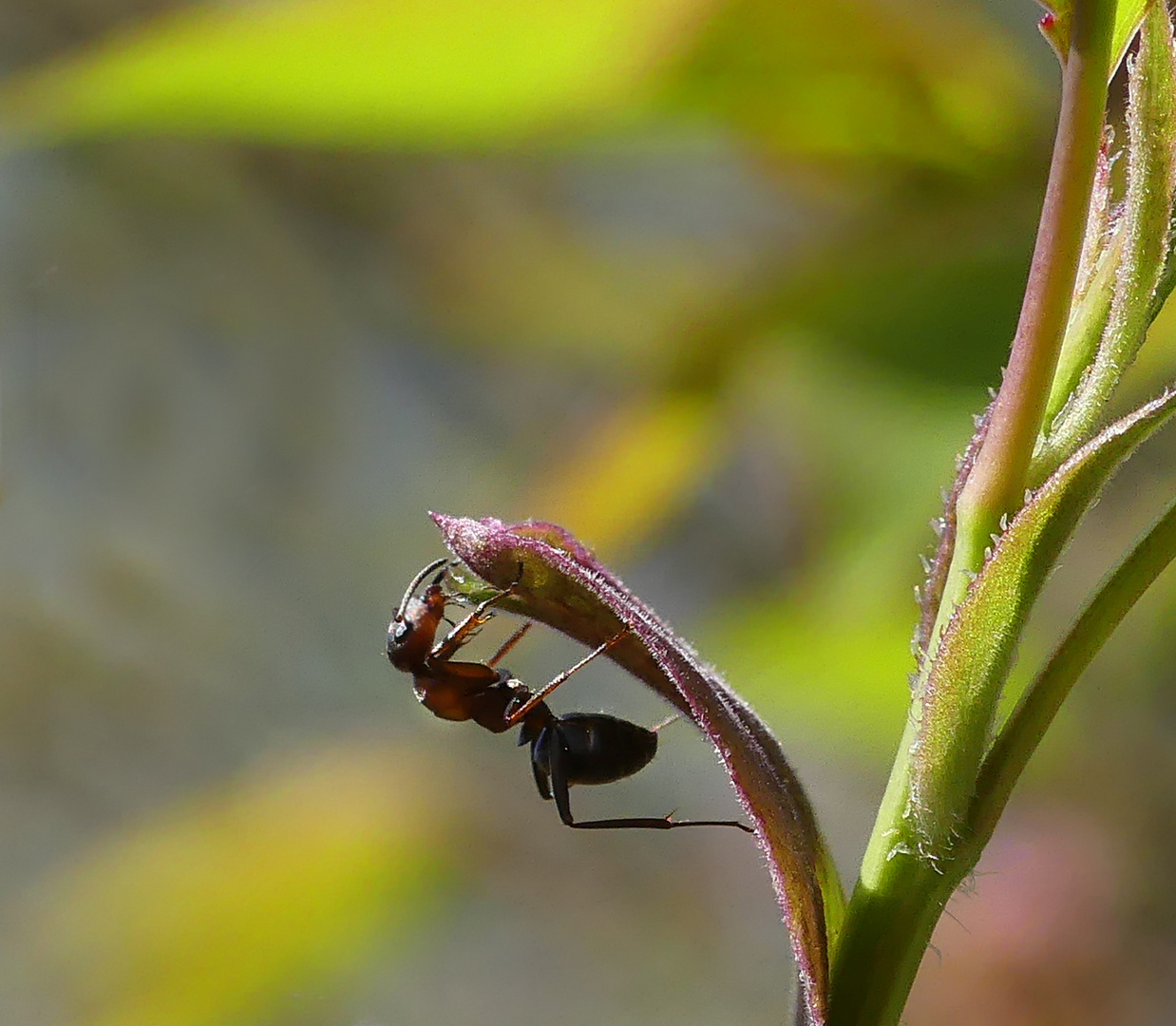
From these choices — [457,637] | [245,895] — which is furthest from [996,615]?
[245,895]

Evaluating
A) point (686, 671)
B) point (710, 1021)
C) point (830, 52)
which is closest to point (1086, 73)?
point (686, 671)

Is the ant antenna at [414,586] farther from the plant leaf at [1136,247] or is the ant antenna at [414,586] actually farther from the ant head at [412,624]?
the plant leaf at [1136,247]

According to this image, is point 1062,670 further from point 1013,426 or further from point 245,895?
point 245,895

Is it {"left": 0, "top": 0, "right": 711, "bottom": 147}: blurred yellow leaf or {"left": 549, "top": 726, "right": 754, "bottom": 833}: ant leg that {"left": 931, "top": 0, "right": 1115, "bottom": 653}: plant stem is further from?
{"left": 0, "top": 0, "right": 711, "bottom": 147}: blurred yellow leaf

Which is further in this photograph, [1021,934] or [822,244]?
[1021,934]

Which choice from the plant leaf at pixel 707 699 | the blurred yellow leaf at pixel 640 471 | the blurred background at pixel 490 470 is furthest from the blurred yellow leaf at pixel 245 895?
the plant leaf at pixel 707 699

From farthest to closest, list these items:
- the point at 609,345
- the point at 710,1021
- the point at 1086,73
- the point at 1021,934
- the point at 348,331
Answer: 1. the point at 348,331
2. the point at 710,1021
3. the point at 609,345
4. the point at 1021,934
5. the point at 1086,73

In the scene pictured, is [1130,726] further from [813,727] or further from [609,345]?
[609,345]
